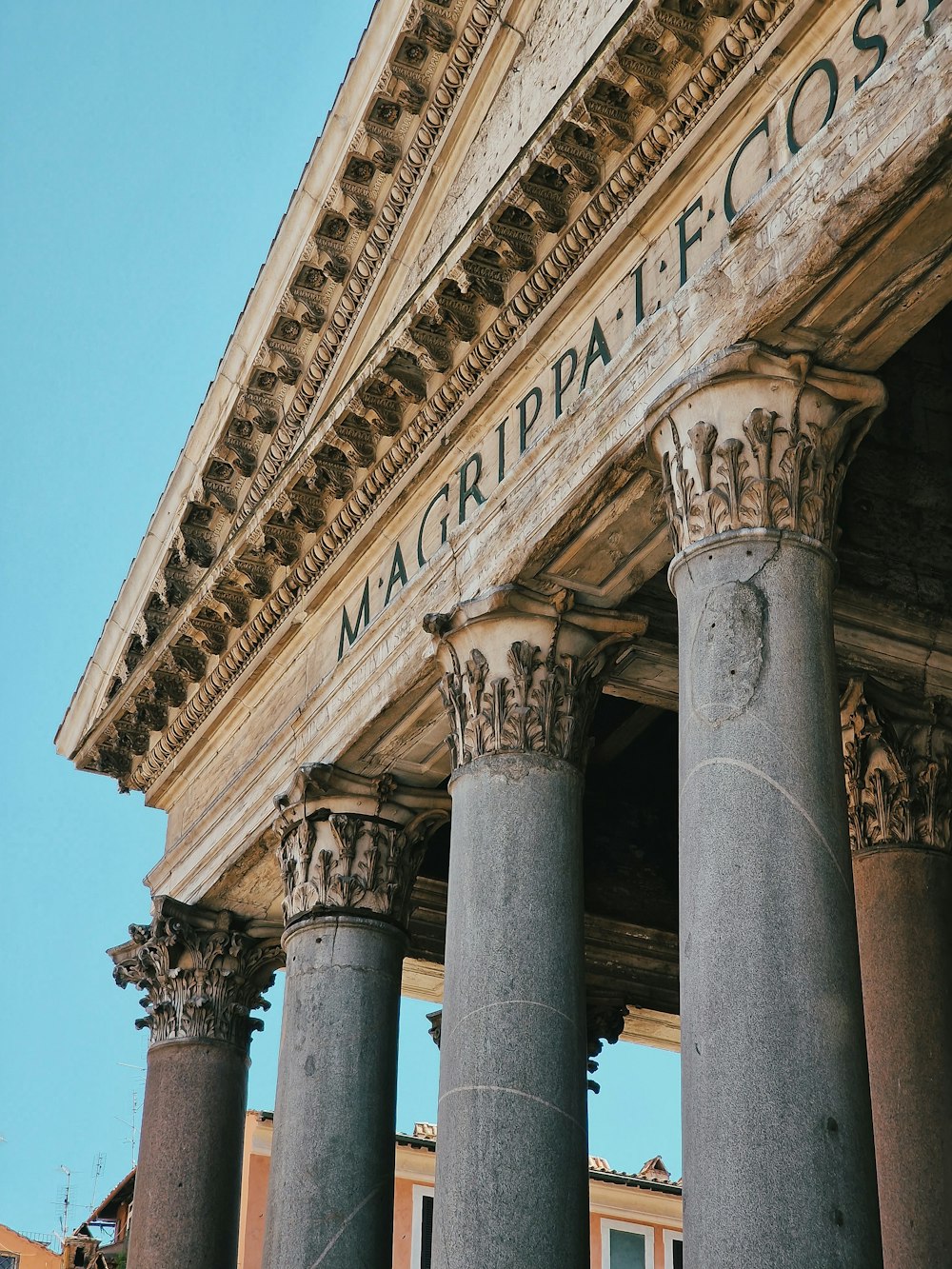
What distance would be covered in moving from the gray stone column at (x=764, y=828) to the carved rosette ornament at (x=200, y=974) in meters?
8.83

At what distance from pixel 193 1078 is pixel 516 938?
7009 mm

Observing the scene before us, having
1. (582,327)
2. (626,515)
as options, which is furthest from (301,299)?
(626,515)

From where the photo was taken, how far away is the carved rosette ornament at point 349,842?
626 inches

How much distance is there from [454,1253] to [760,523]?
15.3 feet

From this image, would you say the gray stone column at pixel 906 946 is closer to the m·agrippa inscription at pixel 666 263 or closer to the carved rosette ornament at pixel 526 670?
the carved rosette ornament at pixel 526 670

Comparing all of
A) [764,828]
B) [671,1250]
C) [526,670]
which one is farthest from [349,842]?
[671,1250]

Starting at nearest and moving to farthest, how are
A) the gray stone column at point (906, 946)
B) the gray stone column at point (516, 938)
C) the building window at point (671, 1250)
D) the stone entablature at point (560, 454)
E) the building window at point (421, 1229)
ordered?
the stone entablature at point (560, 454)
the gray stone column at point (516, 938)
the gray stone column at point (906, 946)
the building window at point (421, 1229)
the building window at point (671, 1250)

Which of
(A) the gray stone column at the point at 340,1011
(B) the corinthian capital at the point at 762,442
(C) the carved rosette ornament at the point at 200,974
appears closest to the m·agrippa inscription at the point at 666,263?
(B) the corinthian capital at the point at 762,442

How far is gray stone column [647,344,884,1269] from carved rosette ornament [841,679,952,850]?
3504 mm

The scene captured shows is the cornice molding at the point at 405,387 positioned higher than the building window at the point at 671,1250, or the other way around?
the cornice molding at the point at 405,387

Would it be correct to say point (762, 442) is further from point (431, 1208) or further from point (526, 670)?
point (431, 1208)

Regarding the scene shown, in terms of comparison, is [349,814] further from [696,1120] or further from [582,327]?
[696,1120]

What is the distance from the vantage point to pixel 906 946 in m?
13.9

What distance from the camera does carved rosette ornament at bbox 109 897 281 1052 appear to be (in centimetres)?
1867
